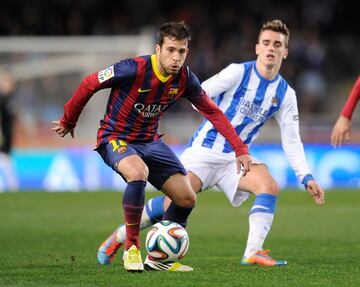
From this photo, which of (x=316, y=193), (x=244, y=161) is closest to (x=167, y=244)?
(x=244, y=161)

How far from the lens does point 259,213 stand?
7.84m

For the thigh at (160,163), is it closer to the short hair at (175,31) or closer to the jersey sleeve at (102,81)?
the jersey sleeve at (102,81)

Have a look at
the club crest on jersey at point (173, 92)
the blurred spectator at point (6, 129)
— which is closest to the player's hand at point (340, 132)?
Answer: the club crest on jersey at point (173, 92)

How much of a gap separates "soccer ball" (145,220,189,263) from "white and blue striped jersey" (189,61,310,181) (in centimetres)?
129

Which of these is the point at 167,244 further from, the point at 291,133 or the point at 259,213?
the point at 291,133

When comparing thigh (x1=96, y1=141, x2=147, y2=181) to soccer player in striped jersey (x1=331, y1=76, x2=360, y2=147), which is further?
soccer player in striped jersey (x1=331, y1=76, x2=360, y2=147)

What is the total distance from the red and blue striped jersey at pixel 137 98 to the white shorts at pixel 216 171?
2.85 ft

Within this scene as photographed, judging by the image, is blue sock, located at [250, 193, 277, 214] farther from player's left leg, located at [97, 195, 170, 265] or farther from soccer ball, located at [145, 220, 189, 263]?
soccer ball, located at [145, 220, 189, 263]

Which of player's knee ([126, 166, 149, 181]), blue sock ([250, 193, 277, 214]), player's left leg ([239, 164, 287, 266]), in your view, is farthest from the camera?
blue sock ([250, 193, 277, 214])

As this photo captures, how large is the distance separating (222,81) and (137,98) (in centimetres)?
120

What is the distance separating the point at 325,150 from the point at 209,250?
1013 centimetres

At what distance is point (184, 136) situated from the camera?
1958cm

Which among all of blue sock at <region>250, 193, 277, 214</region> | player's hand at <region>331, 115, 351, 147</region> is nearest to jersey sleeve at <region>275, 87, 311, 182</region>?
blue sock at <region>250, 193, 277, 214</region>

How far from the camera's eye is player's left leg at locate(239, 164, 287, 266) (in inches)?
304
